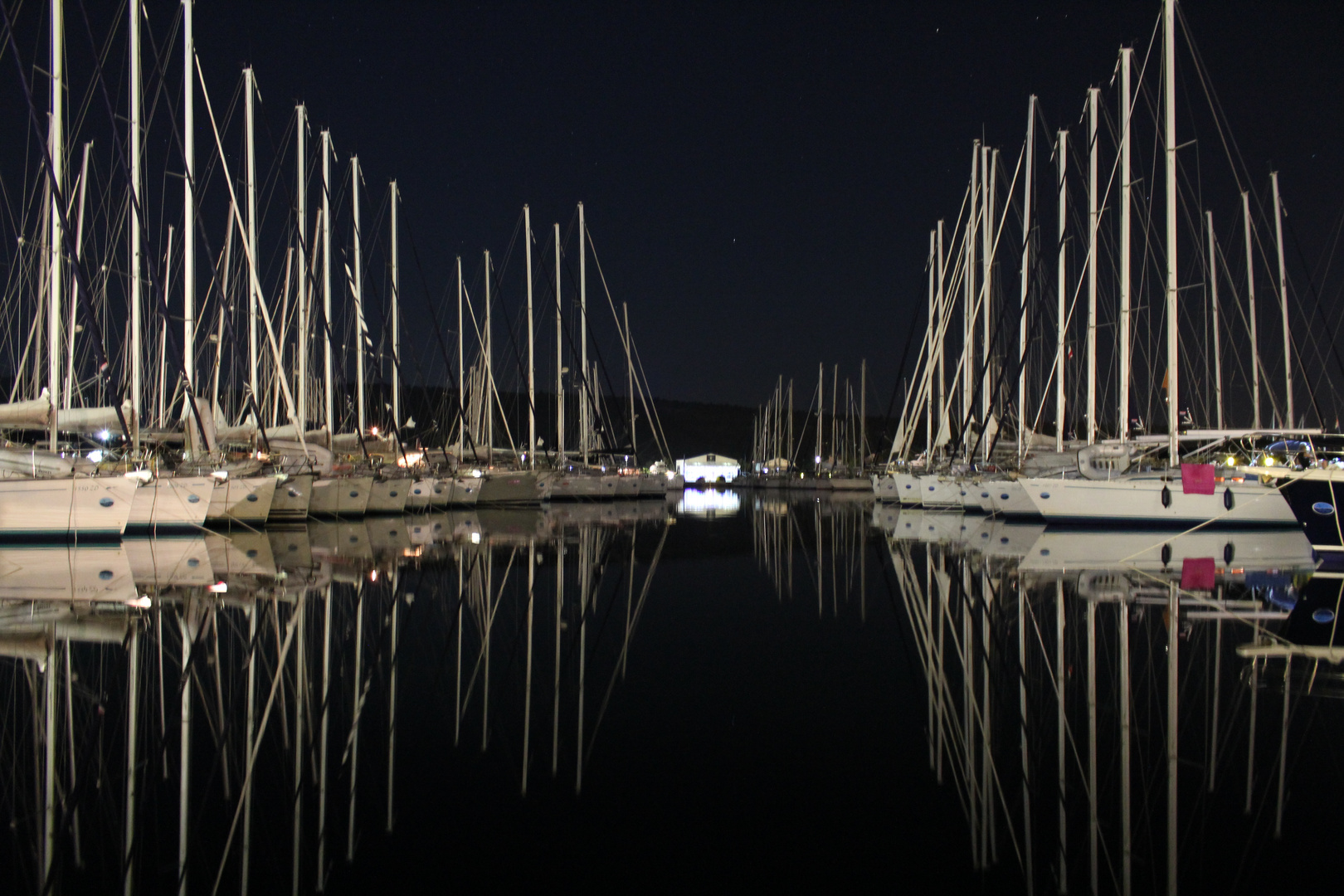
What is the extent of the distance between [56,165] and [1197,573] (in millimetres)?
21779

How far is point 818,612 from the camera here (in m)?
11.9

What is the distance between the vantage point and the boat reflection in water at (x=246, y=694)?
4.57 m

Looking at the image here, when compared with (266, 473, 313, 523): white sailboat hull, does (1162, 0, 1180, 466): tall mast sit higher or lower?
higher

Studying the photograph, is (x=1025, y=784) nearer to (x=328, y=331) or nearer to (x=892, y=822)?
(x=892, y=822)

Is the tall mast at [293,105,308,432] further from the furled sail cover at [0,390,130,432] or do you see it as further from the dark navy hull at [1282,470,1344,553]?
the dark navy hull at [1282,470,1344,553]

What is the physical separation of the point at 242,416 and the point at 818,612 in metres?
24.6

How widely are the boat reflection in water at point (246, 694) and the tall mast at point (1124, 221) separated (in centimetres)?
1559

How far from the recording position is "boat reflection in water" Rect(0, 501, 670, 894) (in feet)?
15.0

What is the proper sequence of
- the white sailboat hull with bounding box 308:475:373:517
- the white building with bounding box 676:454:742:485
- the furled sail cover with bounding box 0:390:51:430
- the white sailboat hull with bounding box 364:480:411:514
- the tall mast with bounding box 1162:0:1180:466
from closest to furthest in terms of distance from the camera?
the furled sail cover with bounding box 0:390:51:430
the tall mast with bounding box 1162:0:1180:466
the white sailboat hull with bounding box 308:475:373:517
the white sailboat hull with bounding box 364:480:411:514
the white building with bounding box 676:454:742:485

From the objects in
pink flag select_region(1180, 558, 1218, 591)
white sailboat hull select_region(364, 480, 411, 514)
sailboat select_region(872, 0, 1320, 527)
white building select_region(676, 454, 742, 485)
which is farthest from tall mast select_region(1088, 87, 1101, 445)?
white building select_region(676, 454, 742, 485)

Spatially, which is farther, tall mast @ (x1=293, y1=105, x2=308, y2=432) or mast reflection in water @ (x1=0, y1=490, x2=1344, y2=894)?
tall mast @ (x1=293, y1=105, x2=308, y2=432)

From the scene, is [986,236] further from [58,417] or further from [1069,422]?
[58,417]

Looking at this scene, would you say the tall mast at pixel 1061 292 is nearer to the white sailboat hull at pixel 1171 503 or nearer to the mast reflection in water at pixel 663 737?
the white sailboat hull at pixel 1171 503

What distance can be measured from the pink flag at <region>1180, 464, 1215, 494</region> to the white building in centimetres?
8848
